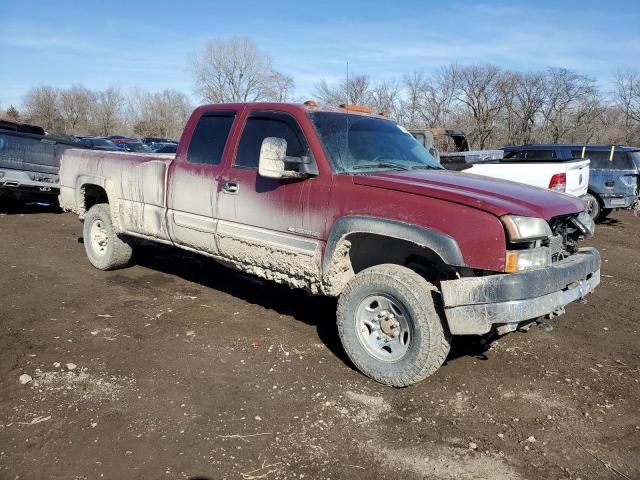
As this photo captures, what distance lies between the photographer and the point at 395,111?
125ft

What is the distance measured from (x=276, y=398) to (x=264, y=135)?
90.7 inches

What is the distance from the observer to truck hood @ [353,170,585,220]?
3359 mm

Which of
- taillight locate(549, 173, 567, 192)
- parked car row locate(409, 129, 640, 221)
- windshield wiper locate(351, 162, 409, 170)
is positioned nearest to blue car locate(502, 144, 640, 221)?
parked car row locate(409, 129, 640, 221)

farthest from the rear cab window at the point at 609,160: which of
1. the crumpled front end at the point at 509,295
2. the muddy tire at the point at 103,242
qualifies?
the muddy tire at the point at 103,242

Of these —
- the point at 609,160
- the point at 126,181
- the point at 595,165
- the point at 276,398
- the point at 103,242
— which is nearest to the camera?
the point at 276,398

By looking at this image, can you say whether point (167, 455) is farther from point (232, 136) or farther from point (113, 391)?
point (232, 136)

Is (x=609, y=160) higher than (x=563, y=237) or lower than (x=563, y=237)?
higher

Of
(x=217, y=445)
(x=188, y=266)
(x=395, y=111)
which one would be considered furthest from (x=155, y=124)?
(x=217, y=445)

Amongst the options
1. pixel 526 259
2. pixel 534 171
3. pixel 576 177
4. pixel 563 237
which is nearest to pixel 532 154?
pixel 576 177

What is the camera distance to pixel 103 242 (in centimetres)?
664

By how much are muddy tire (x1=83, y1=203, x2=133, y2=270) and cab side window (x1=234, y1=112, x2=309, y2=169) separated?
251 cm

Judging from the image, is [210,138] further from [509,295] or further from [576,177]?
[576,177]

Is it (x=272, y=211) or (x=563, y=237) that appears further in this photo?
(x=272, y=211)

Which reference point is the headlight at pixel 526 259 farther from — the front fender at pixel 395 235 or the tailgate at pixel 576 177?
the tailgate at pixel 576 177
